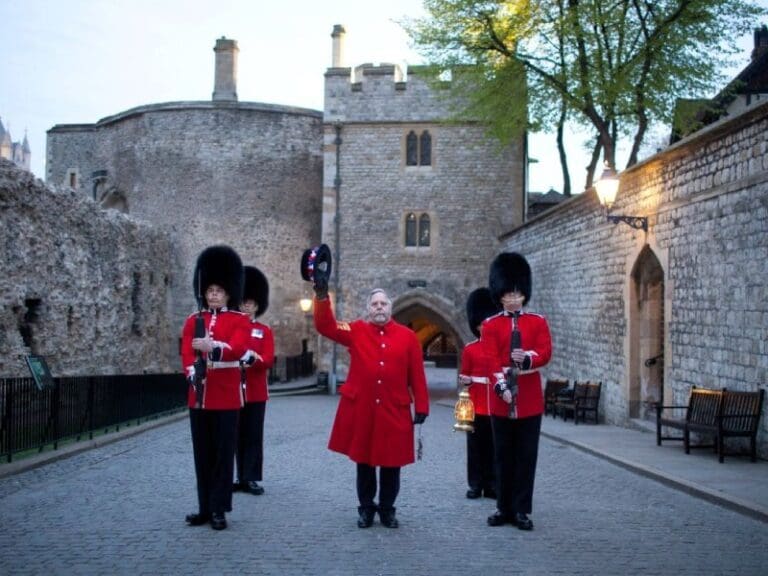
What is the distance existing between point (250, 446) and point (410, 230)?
65.1 feet

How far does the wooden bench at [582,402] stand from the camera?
16.4m

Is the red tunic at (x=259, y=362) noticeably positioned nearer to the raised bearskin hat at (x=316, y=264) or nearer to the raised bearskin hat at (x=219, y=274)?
the raised bearskin hat at (x=219, y=274)

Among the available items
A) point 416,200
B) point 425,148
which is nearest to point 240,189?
point 416,200

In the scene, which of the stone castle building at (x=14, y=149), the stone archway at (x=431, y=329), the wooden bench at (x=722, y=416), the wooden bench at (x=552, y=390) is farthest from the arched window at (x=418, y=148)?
the stone castle building at (x=14, y=149)

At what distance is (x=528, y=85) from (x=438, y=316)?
776 centimetres

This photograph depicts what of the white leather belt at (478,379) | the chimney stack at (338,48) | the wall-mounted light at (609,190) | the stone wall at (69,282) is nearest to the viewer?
the white leather belt at (478,379)

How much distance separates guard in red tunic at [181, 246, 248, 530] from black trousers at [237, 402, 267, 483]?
1499 millimetres

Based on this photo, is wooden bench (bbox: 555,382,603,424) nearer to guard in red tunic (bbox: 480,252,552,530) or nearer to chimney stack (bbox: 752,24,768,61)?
guard in red tunic (bbox: 480,252,552,530)

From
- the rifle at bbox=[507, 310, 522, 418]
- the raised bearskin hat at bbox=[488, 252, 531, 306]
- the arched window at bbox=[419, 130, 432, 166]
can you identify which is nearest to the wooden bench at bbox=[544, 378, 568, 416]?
the raised bearskin hat at bbox=[488, 252, 531, 306]

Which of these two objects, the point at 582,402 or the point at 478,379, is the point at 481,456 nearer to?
the point at 478,379

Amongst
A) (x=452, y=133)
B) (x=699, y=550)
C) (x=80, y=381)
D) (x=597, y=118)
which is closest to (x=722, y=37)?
(x=597, y=118)

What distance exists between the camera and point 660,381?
14859 mm

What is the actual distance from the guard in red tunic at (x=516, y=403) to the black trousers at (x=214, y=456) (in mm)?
1952

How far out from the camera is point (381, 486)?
695 cm
